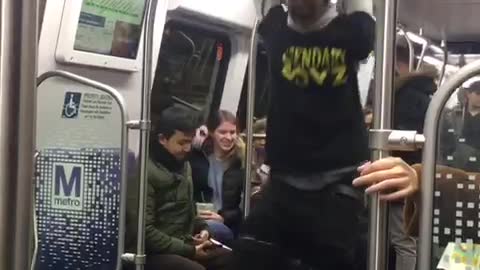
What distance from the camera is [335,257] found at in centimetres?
224

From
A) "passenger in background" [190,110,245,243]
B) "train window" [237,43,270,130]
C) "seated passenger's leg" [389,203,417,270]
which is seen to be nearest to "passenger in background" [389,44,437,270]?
"seated passenger's leg" [389,203,417,270]

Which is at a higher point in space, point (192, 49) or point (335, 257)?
point (192, 49)

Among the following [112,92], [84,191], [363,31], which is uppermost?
[363,31]

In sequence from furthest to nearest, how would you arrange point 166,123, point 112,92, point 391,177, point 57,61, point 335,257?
point 166,123
point 57,61
point 112,92
point 335,257
point 391,177

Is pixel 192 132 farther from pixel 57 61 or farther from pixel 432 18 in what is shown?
pixel 432 18

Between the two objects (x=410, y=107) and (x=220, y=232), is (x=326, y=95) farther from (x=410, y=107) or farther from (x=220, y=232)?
(x=220, y=232)

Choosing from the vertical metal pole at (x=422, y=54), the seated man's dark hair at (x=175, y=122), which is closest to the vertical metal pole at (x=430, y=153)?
the vertical metal pole at (x=422, y=54)

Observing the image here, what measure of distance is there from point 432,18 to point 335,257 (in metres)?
0.85

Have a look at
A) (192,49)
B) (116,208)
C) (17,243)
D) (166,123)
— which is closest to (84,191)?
(116,208)

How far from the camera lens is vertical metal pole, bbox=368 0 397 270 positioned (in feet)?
4.25

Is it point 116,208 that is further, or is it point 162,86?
point 162,86

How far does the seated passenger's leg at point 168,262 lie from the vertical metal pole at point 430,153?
5.69 feet

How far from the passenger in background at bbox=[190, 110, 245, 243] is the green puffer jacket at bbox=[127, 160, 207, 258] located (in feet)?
0.17

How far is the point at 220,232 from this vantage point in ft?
9.61
